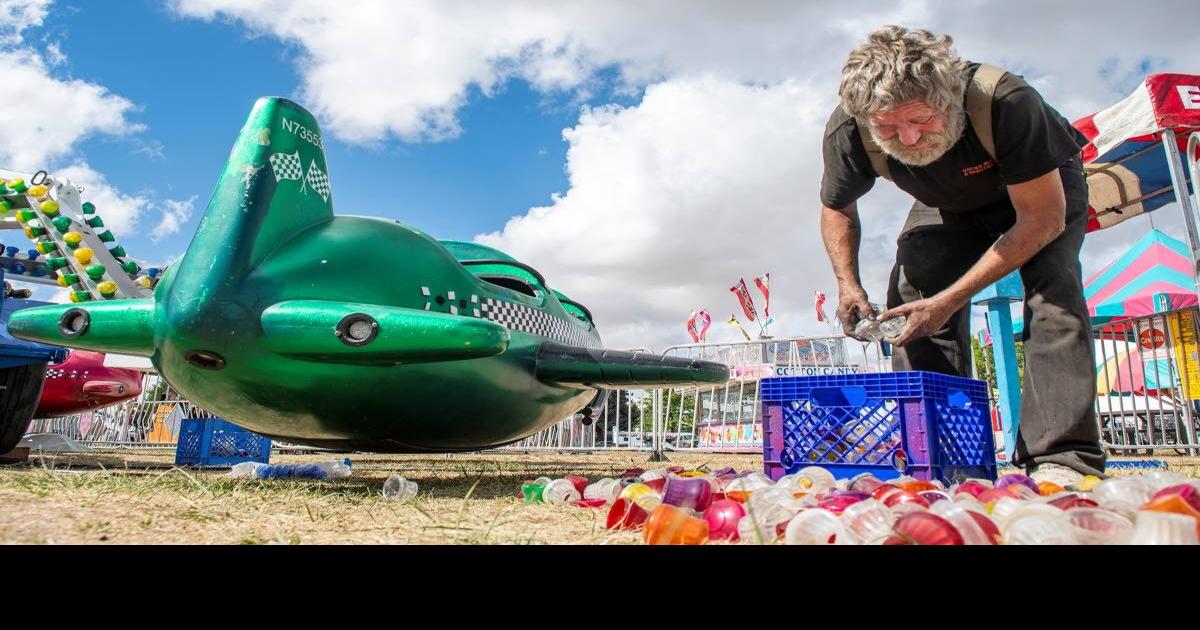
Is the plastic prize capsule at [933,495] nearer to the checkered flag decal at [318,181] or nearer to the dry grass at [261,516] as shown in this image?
the dry grass at [261,516]

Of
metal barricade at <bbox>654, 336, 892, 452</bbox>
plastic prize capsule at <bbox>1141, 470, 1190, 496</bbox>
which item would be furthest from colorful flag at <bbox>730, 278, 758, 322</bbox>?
plastic prize capsule at <bbox>1141, 470, 1190, 496</bbox>

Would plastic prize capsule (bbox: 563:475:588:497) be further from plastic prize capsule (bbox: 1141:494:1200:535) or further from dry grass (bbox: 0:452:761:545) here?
plastic prize capsule (bbox: 1141:494:1200:535)

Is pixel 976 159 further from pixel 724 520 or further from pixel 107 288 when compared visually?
pixel 107 288

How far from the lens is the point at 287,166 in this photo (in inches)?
117

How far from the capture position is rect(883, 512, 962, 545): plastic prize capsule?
1.20 meters

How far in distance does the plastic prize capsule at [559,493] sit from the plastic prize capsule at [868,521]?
1234 millimetres

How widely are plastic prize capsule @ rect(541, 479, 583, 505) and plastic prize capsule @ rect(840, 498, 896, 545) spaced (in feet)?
4.05

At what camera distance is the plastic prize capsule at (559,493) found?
2.51 metres

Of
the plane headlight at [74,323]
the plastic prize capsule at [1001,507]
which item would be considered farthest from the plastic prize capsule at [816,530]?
the plane headlight at [74,323]

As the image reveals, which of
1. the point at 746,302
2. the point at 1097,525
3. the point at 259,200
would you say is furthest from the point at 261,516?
the point at 746,302

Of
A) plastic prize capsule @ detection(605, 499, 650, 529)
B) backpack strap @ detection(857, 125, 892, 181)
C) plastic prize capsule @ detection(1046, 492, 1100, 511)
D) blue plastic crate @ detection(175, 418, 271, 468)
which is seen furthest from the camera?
blue plastic crate @ detection(175, 418, 271, 468)
